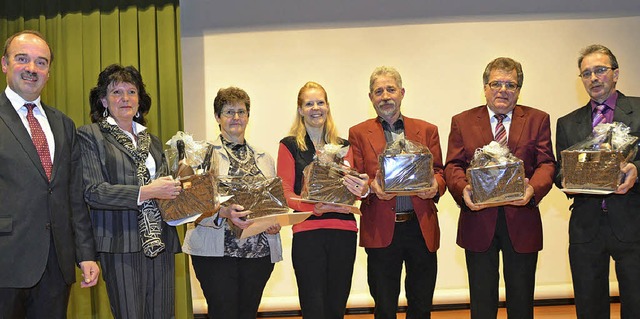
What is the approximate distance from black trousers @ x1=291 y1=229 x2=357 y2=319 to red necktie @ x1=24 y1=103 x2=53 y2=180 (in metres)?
1.42

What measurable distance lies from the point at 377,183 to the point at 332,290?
0.69 meters

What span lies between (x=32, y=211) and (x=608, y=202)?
3.13 meters

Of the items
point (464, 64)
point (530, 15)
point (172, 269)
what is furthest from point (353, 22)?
point (172, 269)

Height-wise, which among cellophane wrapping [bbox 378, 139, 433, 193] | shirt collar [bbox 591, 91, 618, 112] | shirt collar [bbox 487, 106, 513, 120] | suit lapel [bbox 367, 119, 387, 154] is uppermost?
shirt collar [bbox 591, 91, 618, 112]

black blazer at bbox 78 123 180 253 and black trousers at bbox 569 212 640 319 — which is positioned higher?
black blazer at bbox 78 123 180 253

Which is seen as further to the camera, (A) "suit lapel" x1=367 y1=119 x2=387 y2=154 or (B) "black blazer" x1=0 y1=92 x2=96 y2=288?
(A) "suit lapel" x1=367 y1=119 x2=387 y2=154

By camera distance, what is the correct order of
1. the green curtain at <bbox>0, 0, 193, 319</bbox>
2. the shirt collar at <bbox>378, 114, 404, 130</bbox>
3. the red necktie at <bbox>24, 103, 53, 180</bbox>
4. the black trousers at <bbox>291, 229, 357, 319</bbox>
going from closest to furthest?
the red necktie at <bbox>24, 103, 53, 180</bbox> < the black trousers at <bbox>291, 229, 357, 319</bbox> < the shirt collar at <bbox>378, 114, 404, 130</bbox> < the green curtain at <bbox>0, 0, 193, 319</bbox>

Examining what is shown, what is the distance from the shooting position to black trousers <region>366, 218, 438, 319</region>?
11.8 ft

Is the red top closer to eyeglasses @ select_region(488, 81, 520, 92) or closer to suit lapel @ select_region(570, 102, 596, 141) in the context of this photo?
eyeglasses @ select_region(488, 81, 520, 92)

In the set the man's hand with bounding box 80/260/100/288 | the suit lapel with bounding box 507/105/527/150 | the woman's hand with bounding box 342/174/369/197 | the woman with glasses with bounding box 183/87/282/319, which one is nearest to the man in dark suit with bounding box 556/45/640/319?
the suit lapel with bounding box 507/105/527/150

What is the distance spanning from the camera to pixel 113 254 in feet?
10.1

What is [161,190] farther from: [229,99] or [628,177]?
[628,177]

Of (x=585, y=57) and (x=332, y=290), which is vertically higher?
(x=585, y=57)

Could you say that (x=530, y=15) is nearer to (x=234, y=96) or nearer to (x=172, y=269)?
(x=234, y=96)
